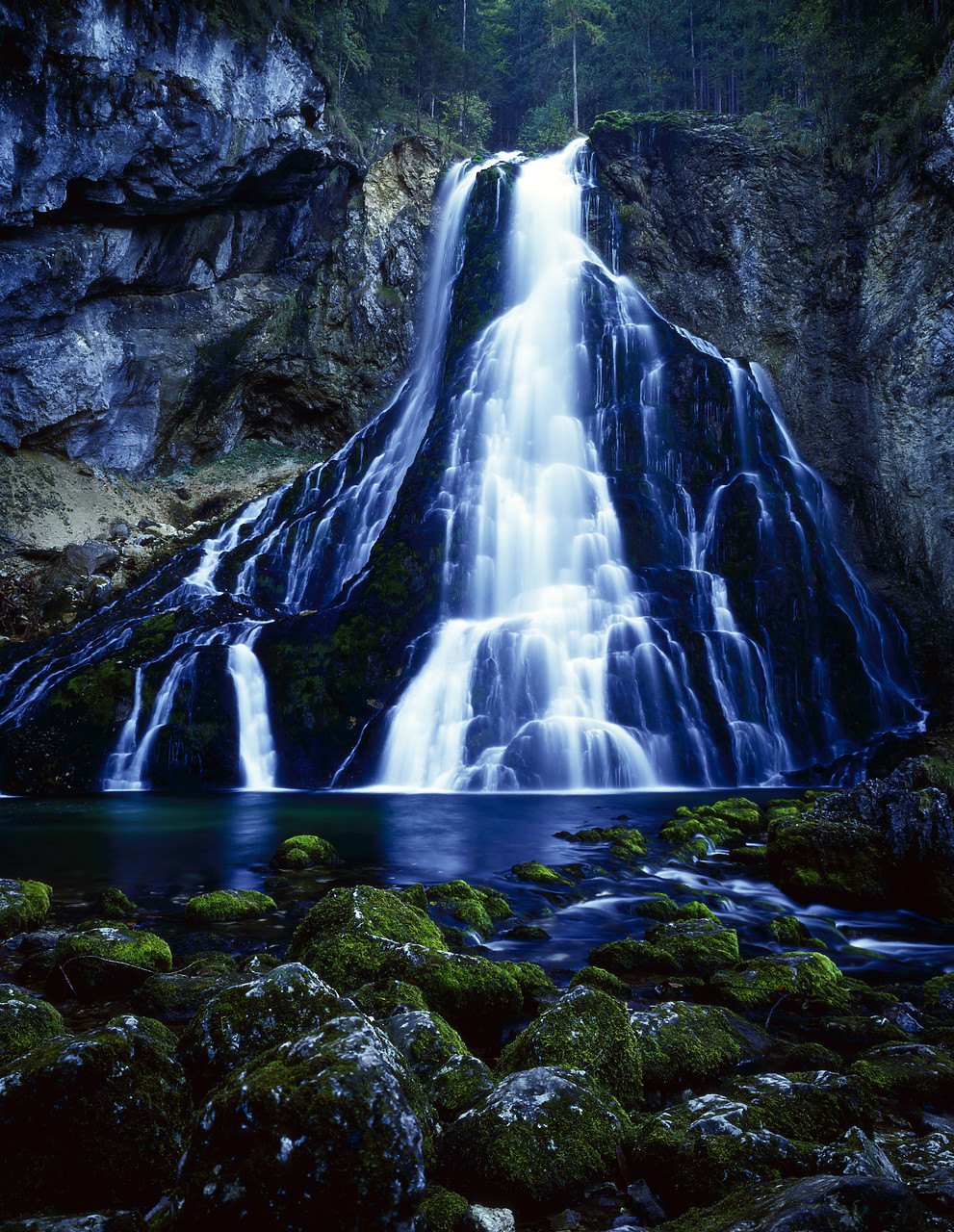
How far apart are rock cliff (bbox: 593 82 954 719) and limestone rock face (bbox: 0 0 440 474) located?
8915mm

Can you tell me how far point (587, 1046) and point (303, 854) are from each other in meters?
→ 5.59

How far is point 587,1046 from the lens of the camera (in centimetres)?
318

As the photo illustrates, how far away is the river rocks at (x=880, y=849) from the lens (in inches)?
262

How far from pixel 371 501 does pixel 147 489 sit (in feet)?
29.2

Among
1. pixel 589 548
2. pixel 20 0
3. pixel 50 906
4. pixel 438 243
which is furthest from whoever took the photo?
pixel 438 243

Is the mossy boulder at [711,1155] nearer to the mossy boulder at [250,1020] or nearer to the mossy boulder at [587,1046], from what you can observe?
the mossy boulder at [587,1046]

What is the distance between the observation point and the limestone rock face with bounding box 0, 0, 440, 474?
1905cm

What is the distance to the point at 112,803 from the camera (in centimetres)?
1269

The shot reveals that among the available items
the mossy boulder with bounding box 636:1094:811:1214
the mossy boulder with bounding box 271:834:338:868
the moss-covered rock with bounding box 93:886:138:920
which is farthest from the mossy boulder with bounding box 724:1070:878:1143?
the mossy boulder with bounding box 271:834:338:868

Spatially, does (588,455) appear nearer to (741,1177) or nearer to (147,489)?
(147,489)

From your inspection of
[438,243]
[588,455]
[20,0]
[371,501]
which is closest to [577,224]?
[438,243]

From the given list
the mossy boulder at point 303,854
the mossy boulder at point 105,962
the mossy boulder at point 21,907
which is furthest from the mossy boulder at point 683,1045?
the mossy boulder at point 303,854

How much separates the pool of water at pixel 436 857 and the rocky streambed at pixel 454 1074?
0.31 metres

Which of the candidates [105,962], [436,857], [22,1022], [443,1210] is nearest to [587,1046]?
[443,1210]
